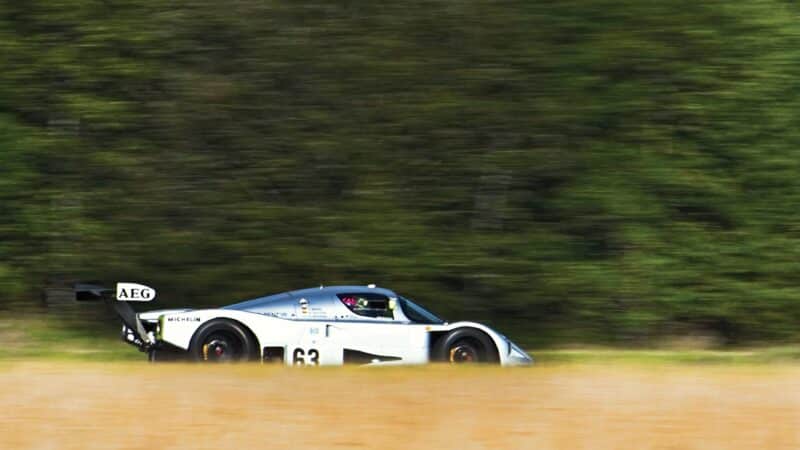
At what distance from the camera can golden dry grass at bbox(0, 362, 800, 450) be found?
6.19m

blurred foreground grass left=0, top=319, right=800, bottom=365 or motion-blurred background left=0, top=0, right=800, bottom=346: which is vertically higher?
motion-blurred background left=0, top=0, right=800, bottom=346

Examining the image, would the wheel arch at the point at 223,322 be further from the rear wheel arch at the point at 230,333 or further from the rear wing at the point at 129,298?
the rear wing at the point at 129,298

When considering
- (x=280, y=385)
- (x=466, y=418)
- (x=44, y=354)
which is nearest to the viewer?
(x=466, y=418)

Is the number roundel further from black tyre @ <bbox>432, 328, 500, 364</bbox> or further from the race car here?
black tyre @ <bbox>432, 328, 500, 364</bbox>

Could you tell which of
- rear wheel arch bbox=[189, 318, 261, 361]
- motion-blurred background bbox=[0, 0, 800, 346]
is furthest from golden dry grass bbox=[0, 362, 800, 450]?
motion-blurred background bbox=[0, 0, 800, 346]

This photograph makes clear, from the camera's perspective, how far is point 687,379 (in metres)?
7.41

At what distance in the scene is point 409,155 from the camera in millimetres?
11406

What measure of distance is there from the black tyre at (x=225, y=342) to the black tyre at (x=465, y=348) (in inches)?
61.6

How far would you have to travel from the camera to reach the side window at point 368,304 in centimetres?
995

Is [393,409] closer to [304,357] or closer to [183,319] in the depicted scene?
[304,357]

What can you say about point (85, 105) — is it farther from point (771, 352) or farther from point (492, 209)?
point (771, 352)

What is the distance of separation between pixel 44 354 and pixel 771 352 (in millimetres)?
7034

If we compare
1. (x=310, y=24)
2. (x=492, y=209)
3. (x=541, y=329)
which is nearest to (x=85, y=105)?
(x=310, y=24)

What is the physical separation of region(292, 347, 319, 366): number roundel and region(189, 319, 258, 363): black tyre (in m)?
0.32
